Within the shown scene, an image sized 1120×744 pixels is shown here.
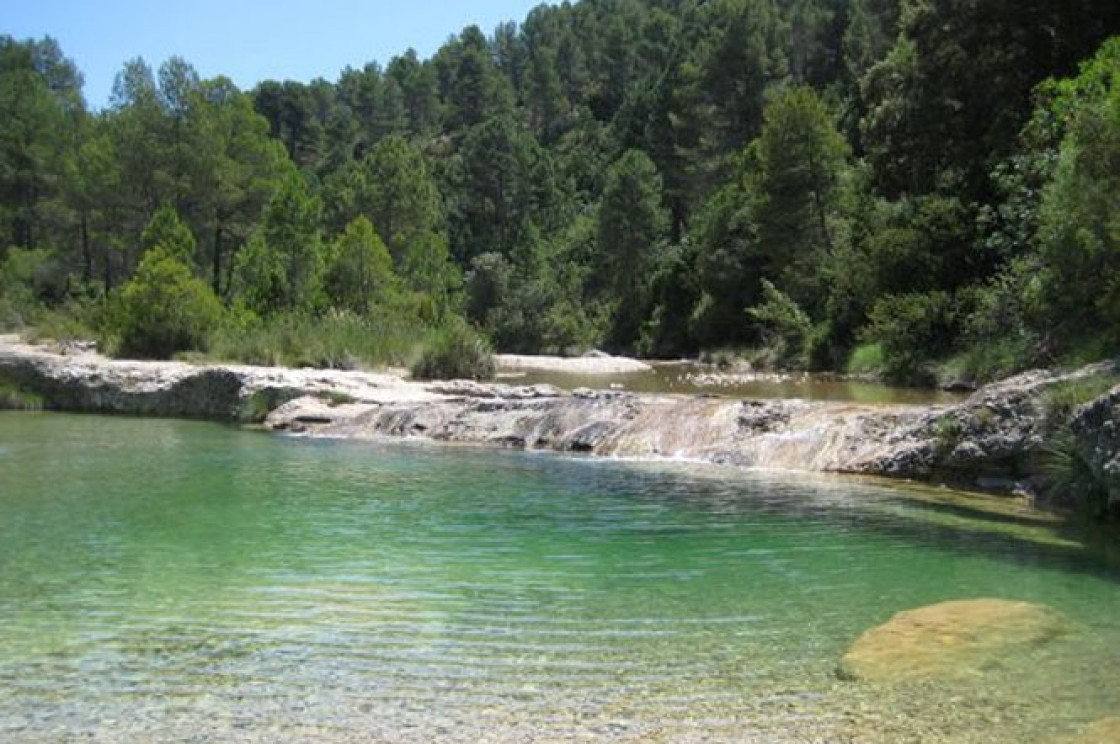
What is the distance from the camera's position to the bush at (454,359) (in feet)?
90.6

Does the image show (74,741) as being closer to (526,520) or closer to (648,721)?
(648,721)

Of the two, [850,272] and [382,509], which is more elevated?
[850,272]

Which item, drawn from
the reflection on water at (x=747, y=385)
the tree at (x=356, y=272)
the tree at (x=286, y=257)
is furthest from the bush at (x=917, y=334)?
the tree at (x=286, y=257)

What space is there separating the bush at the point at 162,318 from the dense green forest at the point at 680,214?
0.22ft

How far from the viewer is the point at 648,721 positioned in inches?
215

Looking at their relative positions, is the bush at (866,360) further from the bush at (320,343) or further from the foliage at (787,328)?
the bush at (320,343)

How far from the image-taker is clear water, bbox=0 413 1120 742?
555 centimetres

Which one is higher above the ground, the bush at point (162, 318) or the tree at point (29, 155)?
the tree at point (29, 155)

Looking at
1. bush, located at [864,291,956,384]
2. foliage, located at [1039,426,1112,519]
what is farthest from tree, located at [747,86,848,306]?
foliage, located at [1039,426,1112,519]

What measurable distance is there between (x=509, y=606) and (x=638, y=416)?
1062 cm

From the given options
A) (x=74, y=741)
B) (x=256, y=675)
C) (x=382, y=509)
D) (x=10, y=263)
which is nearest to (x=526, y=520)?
(x=382, y=509)

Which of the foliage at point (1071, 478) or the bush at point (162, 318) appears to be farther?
the bush at point (162, 318)

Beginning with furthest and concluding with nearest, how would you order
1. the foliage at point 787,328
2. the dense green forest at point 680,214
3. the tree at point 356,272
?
the tree at point 356,272
the foliage at point 787,328
the dense green forest at point 680,214

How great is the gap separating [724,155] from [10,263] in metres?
43.5
